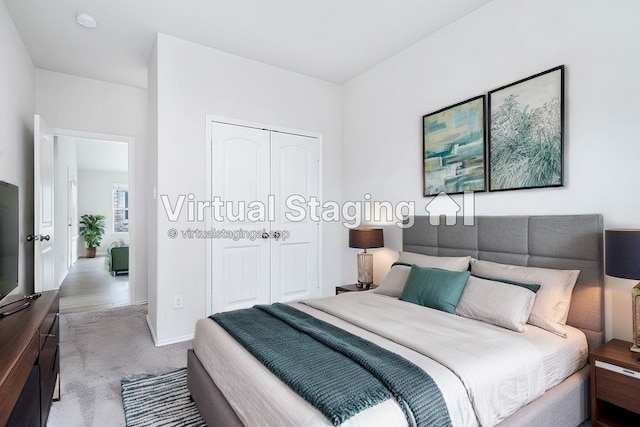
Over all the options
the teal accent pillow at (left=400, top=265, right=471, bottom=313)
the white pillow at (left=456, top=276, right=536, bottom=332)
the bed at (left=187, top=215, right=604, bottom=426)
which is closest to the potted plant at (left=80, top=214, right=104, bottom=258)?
the bed at (left=187, top=215, right=604, bottom=426)

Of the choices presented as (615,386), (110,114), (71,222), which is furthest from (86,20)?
(71,222)

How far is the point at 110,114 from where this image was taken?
4336 mm

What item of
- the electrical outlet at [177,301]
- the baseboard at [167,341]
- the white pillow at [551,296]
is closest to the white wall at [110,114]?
the baseboard at [167,341]

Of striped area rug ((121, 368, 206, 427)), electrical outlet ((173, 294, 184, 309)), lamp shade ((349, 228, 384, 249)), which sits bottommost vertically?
striped area rug ((121, 368, 206, 427))

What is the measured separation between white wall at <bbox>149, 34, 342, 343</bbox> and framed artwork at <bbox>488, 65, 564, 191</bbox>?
2.30 metres

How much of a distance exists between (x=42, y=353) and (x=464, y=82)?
346 centimetres

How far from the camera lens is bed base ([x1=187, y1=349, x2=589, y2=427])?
1.55m

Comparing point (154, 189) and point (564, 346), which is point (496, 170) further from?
point (154, 189)

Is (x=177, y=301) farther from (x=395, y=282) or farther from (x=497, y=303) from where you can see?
(x=497, y=303)

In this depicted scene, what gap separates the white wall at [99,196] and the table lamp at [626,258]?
10674mm

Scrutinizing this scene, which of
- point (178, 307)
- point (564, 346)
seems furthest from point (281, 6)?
point (564, 346)

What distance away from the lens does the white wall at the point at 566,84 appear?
6.59 feet

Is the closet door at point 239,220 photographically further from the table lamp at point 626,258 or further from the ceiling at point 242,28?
the table lamp at point 626,258

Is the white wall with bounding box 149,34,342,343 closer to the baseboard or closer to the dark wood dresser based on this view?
the baseboard
